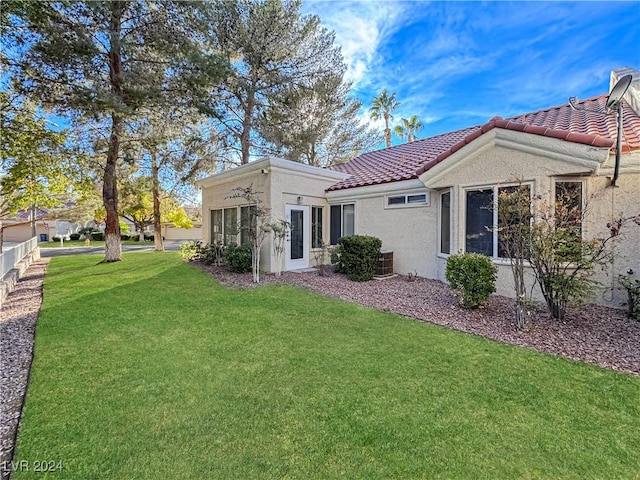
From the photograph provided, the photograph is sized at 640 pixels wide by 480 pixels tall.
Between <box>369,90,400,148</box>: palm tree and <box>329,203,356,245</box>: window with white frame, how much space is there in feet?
79.3

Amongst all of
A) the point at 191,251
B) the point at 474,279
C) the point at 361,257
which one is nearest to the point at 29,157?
the point at 191,251

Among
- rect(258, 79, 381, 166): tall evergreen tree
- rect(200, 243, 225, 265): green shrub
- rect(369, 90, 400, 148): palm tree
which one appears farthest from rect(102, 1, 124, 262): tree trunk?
rect(369, 90, 400, 148): palm tree

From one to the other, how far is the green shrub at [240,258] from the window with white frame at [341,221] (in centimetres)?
431

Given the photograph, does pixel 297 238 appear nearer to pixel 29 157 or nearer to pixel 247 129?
pixel 29 157

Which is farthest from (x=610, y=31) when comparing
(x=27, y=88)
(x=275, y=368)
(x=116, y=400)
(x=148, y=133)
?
(x=27, y=88)

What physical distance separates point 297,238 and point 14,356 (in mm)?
9950

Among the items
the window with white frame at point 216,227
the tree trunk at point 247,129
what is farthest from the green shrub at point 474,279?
the tree trunk at point 247,129

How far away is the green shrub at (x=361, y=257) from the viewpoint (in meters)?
11.8

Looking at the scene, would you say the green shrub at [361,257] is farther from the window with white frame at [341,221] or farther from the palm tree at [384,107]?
the palm tree at [384,107]

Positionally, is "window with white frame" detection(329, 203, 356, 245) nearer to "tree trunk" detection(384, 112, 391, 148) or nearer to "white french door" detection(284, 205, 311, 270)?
"white french door" detection(284, 205, 311, 270)

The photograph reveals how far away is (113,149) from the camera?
16859 millimetres

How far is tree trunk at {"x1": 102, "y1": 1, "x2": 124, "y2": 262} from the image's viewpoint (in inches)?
570

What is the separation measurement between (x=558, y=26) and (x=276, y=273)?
1364 cm

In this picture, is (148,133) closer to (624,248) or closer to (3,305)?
(3,305)
